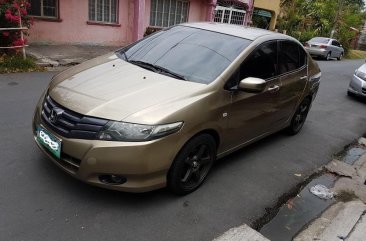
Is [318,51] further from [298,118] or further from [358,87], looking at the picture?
[298,118]

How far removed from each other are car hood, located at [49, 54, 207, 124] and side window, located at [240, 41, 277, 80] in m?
0.75

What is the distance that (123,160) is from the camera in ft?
10.5

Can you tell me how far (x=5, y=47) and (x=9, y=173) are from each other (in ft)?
20.2

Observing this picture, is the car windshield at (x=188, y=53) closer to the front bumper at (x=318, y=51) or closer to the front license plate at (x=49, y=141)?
the front license plate at (x=49, y=141)

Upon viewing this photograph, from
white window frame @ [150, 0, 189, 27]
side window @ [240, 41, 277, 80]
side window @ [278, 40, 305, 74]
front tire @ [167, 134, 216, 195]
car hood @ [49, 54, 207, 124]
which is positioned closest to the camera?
car hood @ [49, 54, 207, 124]

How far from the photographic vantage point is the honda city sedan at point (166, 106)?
3.23 metres

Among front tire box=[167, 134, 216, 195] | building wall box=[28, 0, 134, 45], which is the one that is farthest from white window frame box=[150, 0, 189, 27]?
front tire box=[167, 134, 216, 195]

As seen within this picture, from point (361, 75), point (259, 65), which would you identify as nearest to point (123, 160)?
point (259, 65)

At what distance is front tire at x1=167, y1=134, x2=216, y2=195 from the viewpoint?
142 inches

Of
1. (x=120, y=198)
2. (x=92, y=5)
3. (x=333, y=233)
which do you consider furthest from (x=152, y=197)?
(x=92, y=5)

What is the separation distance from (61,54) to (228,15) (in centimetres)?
1223

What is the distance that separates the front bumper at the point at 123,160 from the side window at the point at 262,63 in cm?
137

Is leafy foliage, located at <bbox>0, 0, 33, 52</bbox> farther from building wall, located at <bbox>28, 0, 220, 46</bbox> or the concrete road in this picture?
the concrete road

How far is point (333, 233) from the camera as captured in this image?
3.73m
